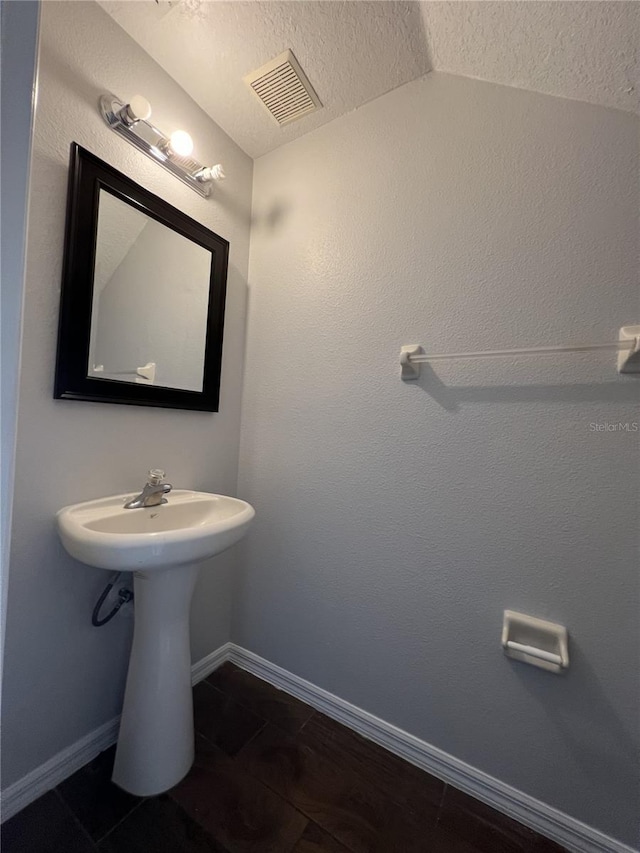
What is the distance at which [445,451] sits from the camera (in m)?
1.00

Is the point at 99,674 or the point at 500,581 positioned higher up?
the point at 500,581

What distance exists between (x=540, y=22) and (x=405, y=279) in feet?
2.11

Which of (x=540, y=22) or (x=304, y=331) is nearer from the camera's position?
(x=540, y=22)

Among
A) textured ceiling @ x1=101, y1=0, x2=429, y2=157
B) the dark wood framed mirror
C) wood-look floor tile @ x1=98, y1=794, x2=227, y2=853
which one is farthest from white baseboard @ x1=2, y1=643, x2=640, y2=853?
textured ceiling @ x1=101, y1=0, x2=429, y2=157

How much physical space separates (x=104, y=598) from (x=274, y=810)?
29.3 inches

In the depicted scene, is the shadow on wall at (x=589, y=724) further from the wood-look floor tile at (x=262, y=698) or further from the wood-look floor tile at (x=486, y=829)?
the wood-look floor tile at (x=262, y=698)

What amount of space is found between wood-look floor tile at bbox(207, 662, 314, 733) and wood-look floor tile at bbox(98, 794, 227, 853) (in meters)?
0.34

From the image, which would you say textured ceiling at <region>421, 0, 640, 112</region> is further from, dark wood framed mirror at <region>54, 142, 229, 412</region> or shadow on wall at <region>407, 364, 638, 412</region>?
dark wood framed mirror at <region>54, 142, 229, 412</region>

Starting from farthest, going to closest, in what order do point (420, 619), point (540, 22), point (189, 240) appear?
point (189, 240) → point (420, 619) → point (540, 22)

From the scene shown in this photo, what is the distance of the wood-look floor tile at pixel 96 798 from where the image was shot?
0.82m

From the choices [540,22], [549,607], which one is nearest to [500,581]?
[549,607]

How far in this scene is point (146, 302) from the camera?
1076 millimetres

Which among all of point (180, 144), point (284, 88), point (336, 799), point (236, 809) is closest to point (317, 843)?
point (336, 799)

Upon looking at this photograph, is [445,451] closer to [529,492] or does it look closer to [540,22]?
[529,492]
